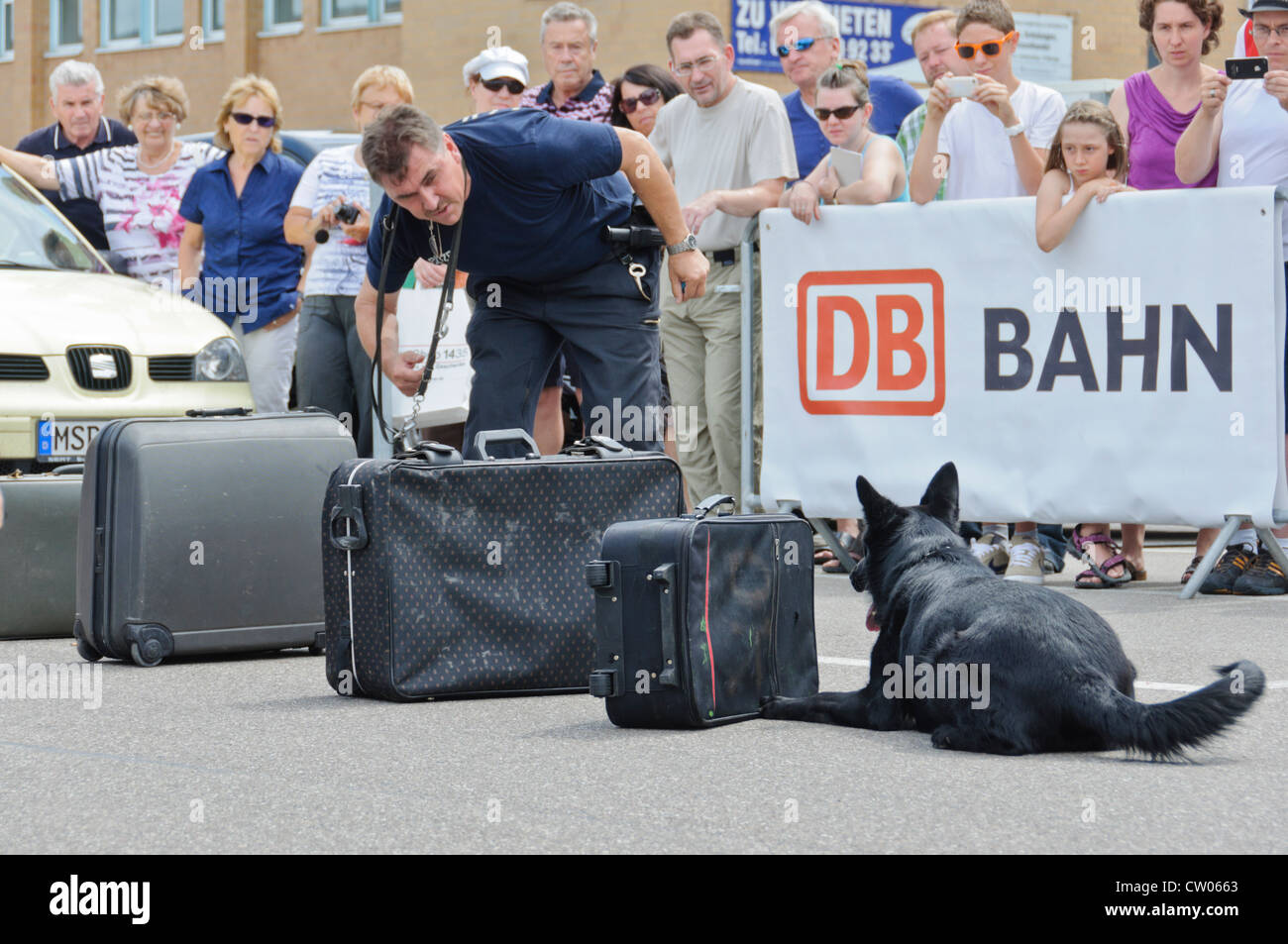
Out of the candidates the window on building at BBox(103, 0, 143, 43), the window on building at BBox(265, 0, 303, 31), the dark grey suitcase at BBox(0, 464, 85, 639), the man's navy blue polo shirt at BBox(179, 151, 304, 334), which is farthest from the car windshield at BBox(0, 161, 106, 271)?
the window on building at BBox(103, 0, 143, 43)

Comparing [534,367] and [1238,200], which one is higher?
[1238,200]

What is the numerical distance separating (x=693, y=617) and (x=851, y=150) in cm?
449

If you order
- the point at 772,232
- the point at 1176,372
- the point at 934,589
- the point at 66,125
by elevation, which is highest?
the point at 66,125

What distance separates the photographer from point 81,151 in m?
11.2

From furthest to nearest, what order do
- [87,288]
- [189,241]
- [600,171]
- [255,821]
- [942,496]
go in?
1. [189,241]
2. [87,288]
3. [600,171]
4. [942,496]
5. [255,821]

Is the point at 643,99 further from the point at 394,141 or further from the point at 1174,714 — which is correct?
the point at 1174,714

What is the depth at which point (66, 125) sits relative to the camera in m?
11.2

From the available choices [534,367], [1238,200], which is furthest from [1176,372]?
[534,367]

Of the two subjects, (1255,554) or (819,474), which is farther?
(819,474)

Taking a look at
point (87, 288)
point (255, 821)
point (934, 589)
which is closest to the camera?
point (255, 821)

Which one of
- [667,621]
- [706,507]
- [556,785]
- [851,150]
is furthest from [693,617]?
[851,150]

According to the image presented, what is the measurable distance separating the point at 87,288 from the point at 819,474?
334 cm

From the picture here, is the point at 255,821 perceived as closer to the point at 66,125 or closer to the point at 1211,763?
the point at 1211,763

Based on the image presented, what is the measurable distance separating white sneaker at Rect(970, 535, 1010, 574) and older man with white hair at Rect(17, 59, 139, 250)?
508 centimetres
